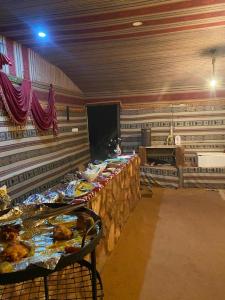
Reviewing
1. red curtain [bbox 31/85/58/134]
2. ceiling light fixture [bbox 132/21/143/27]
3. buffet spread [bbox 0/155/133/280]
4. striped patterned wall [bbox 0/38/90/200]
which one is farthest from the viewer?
red curtain [bbox 31/85/58/134]

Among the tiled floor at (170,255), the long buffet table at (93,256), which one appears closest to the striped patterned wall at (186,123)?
the long buffet table at (93,256)

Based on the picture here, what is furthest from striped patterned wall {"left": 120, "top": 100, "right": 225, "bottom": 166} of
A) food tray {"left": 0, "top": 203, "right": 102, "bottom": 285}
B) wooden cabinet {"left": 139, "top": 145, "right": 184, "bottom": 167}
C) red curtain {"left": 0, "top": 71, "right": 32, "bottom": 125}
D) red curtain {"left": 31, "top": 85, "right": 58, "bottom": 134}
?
food tray {"left": 0, "top": 203, "right": 102, "bottom": 285}

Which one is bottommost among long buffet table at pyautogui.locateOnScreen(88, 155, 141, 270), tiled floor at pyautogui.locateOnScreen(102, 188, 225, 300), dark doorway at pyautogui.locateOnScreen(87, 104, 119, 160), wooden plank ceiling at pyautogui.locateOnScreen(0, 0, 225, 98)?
tiled floor at pyautogui.locateOnScreen(102, 188, 225, 300)

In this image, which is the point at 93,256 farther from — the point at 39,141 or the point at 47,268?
the point at 39,141

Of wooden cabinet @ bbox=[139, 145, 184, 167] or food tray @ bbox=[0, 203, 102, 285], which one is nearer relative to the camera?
food tray @ bbox=[0, 203, 102, 285]

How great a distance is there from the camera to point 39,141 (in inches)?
185

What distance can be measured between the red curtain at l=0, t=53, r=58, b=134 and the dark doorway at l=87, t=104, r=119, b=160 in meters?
2.09

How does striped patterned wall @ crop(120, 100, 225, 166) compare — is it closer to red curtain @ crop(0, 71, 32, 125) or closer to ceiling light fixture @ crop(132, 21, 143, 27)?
red curtain @ crop(0, 71, 32, 125)

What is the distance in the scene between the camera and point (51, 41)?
394 cm

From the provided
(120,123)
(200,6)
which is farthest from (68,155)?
(200,6)

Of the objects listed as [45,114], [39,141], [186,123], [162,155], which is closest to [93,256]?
[39,141]

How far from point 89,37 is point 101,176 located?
208 cm

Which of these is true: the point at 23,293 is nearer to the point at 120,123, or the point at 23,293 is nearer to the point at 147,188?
the point at 147,188

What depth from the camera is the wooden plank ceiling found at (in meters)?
2.89
